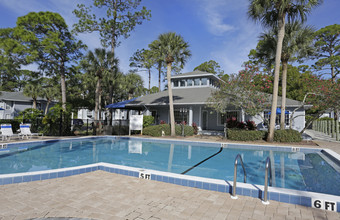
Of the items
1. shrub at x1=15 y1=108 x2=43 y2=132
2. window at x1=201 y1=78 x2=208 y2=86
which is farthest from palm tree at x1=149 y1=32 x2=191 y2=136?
shrub at x1=15 y1=108 x2=43 y2=132

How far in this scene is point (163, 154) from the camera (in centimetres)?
1077

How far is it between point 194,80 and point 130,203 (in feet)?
69.3

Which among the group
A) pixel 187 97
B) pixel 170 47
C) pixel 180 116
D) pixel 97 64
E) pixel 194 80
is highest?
pixel 170 47

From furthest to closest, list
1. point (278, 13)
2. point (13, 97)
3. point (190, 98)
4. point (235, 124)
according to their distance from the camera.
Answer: point (13, 97) → point (190, 98) → point (235, 124) → point (278, 13)

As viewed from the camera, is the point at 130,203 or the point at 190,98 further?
the point at 190,98

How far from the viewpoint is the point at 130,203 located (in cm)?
369

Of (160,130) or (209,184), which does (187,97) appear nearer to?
(160,130)

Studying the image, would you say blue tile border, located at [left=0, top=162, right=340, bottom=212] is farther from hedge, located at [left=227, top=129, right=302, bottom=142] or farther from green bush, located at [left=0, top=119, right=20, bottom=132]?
green bush, located at [left=0, top=119, right=20, bottom=132]

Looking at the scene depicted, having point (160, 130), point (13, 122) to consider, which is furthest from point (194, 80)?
point (13, 122)

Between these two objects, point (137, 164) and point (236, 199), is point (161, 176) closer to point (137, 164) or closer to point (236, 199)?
point (236, 199)

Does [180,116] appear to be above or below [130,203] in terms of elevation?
above

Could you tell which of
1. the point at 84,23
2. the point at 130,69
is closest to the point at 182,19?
the point at 84,23

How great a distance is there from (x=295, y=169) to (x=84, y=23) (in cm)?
2479

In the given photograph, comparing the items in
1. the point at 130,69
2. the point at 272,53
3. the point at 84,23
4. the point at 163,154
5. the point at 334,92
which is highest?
the point at 84,23
